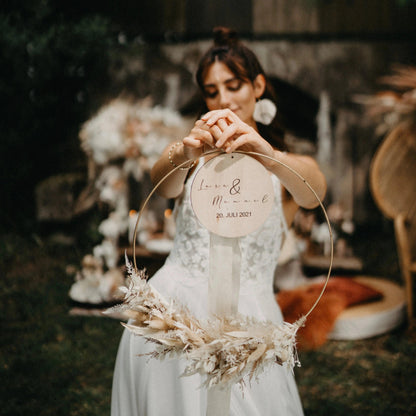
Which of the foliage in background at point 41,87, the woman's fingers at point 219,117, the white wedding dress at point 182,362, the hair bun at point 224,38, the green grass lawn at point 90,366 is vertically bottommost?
the green grass lawn at point 90,366

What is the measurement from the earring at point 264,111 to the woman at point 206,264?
2cm

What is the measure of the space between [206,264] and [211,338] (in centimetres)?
49

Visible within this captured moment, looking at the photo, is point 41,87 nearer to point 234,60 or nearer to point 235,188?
point 234,60

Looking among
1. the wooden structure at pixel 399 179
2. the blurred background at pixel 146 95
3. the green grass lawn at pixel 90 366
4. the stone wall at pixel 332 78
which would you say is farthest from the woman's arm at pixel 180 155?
the stone wall at pixel 332 78

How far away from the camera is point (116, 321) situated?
276 cm

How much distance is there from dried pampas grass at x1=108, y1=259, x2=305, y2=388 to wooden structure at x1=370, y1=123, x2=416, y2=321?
2368mm

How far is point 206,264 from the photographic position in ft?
3.98

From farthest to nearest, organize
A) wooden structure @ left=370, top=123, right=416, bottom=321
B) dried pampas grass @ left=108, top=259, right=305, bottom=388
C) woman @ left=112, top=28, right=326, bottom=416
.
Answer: wooden structure @ left=370, top=123, right=416, bottom=321, woman @ left=112, top=28, right=326, bottom=416, dried pampas grass @ left=108, top=259, right=305, bottom=388

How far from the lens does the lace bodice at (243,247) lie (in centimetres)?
121

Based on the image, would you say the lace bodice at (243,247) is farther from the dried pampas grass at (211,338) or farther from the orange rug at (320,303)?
the orange rug at (320,303)

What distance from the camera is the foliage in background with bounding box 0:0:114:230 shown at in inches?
146

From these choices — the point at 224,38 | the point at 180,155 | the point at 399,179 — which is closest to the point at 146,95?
the point at 399,179

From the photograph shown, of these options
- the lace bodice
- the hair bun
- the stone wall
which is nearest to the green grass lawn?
the lace bodice

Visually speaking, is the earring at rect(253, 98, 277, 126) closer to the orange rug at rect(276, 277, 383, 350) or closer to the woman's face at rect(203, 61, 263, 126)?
the woman's face at rect(203, 61, 263, 126)
